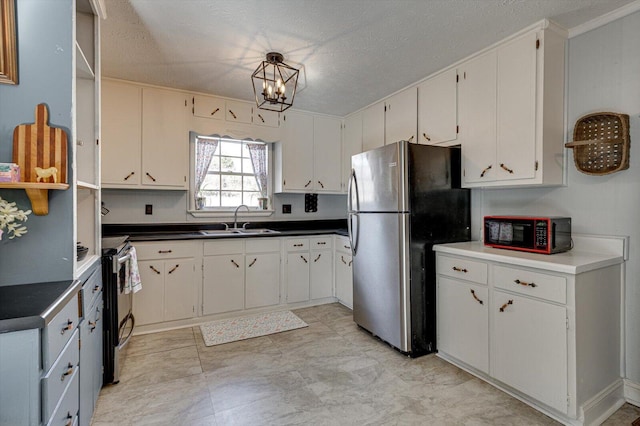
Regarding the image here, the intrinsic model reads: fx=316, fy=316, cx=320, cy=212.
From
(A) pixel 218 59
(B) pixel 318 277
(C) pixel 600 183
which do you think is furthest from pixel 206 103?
(C) pixel 600 183

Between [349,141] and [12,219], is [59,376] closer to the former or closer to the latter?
[12,219]

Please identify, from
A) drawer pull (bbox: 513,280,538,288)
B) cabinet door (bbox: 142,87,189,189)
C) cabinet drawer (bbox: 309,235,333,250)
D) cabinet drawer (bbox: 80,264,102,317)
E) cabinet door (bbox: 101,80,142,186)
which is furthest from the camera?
cabinet drawer (bbox: 309,235,333,250)

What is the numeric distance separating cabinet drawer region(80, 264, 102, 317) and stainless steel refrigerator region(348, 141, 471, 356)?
6.57 ft

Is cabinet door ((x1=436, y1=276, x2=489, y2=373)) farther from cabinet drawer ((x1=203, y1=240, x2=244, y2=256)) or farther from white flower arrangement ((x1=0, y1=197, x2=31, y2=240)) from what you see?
white flower arrangement ((x1=0, y1=197, x2=31, y2=240))

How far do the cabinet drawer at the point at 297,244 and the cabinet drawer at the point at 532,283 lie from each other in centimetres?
208

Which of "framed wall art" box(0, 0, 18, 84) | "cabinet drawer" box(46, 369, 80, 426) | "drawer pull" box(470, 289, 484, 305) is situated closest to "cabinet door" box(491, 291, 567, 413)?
"drawer pull" box(470, 289, 484, 305)

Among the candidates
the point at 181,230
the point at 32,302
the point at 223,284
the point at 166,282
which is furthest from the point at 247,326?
the point at 32,302

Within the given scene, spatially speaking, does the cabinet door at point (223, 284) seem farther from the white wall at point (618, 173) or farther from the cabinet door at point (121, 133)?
the white wall at point (618, 173)

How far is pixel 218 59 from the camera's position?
262 cm

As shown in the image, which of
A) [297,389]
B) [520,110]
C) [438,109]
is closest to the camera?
[297,389]

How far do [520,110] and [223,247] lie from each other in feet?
9.27

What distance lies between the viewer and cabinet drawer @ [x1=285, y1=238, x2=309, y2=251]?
11.8 feet

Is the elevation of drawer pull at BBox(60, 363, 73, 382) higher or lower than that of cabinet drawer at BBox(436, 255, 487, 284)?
Result: lower

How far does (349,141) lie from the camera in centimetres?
412
